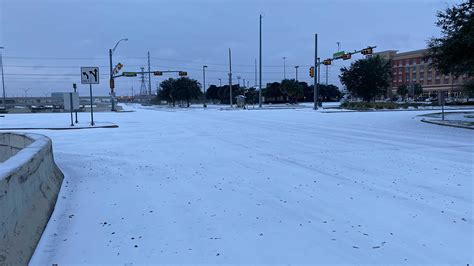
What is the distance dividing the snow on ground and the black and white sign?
13.8 meters

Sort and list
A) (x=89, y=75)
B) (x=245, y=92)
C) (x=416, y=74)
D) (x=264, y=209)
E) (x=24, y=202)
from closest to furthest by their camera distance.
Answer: (x=24, y=202)
(x=264, y=209)
(x=89, y=75)
(x=245, y=92)
(x=416, y=74)

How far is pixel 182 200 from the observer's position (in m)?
6.86

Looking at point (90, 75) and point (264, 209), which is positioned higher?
point (90, 75)

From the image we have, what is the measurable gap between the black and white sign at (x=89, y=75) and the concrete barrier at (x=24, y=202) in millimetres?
18480

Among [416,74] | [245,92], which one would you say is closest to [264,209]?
[245,92]

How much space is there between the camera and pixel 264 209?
6.27 m

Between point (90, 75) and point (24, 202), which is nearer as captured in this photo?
point (24, 202)

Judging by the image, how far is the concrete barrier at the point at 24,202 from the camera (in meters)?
3.95

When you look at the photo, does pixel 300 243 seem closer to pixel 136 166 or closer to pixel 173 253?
pixel 173 253

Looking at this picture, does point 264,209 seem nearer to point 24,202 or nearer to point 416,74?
point 24,202

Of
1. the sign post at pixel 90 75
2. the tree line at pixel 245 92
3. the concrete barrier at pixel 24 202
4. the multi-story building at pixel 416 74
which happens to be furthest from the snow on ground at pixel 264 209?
the multi-story building at pixel 416 74

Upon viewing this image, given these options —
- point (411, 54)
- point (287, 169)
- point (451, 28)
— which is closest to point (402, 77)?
point (411, 54)

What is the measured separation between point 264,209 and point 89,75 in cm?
2090

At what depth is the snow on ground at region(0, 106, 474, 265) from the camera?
4633 mm
